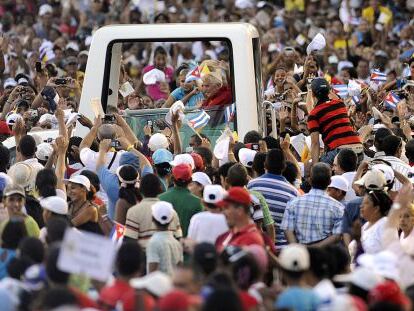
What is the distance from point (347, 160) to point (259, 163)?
2.98ft

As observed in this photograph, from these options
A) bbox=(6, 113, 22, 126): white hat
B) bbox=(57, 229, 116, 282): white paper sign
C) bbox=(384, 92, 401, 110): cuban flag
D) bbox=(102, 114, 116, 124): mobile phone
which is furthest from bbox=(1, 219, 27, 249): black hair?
bbox=(384, 92, 401, 110): cuban flag

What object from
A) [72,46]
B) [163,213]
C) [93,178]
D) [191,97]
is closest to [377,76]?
[191,97]

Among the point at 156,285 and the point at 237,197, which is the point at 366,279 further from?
the point at 237,197

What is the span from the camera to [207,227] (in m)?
11.6

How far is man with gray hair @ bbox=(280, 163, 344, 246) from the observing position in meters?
12.5

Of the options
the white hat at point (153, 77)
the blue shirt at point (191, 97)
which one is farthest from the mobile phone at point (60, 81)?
the blue shirt at point (191, 97)

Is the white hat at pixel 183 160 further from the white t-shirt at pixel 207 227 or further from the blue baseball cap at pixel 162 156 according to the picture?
the white t-shirt at pixel 207 227

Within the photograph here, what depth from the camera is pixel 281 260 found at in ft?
32.4

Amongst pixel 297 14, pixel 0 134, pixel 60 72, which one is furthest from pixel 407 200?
pixel 297 14

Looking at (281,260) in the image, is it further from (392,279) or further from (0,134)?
(0,134)

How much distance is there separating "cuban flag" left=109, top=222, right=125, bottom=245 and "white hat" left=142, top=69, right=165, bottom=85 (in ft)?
21.3

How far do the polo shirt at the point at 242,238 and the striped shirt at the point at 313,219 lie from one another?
129 centimetres

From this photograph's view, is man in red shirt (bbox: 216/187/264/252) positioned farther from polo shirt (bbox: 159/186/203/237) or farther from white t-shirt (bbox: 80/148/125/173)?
white t-shirt (bbox: 80/148/125/173)

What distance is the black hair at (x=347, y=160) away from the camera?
45.7ft
